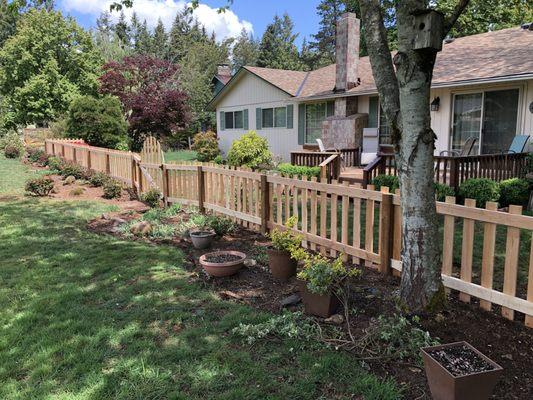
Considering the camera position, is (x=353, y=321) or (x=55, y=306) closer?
(x=353, y=321)

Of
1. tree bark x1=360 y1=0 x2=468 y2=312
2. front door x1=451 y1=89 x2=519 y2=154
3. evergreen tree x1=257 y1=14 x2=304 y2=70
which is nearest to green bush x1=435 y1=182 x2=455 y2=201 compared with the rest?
front door x1=451 y1=89 x2=519 y2=154

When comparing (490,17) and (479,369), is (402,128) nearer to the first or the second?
(479,369)

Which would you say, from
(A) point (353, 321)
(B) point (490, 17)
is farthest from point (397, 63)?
(B) point (490, 17)

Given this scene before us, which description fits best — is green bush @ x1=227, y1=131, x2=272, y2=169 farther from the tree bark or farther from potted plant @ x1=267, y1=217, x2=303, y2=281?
the tree bark

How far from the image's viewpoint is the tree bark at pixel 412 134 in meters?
3.14

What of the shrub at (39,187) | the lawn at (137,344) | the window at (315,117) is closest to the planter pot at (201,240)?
the lawn at (137,344)

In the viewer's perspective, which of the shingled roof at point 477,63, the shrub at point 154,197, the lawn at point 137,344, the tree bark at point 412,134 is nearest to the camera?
the lawn at point 137,344

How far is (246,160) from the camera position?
1338cm

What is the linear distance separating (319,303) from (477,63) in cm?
1050

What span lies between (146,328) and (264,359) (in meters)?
1.09

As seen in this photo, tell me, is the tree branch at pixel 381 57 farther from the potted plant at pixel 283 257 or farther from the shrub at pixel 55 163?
the shrub at pixel 55 163

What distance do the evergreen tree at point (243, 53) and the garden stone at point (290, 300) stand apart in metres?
55.9

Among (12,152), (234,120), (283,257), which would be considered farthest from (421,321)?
(12,152)

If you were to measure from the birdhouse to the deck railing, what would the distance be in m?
5.49
